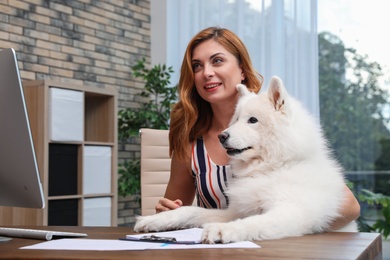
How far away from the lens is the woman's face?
219 cm

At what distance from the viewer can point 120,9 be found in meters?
4.99

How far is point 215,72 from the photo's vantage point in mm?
2199

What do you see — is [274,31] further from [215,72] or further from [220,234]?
[220,234]

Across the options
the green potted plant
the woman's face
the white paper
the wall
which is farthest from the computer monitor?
the green potted plant

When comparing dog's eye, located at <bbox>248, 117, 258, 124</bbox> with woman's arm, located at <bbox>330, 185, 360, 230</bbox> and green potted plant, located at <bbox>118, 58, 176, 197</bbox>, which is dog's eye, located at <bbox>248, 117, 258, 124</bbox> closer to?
woman's arm, located at <bbox>330, 185, 360, 230</bbox>

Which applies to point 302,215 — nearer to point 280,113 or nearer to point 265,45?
point 280,113

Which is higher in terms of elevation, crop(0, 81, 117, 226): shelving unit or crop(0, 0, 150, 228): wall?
crop(0, 0, 150, 228): wall

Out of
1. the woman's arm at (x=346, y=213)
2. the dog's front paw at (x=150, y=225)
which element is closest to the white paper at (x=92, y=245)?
the dog's front paw at (x=150, y=225)

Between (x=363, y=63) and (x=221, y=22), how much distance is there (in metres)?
1.27

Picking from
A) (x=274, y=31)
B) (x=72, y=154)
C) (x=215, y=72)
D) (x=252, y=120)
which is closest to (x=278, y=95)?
(x=252, y=120)

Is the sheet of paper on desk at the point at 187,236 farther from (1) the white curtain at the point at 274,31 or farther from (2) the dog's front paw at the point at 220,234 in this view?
(1) the white curtain at the point at 274,31

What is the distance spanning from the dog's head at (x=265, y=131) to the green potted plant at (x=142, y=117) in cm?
282

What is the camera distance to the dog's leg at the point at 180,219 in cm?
154

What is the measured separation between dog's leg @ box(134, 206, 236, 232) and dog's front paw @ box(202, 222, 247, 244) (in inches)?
13.8
